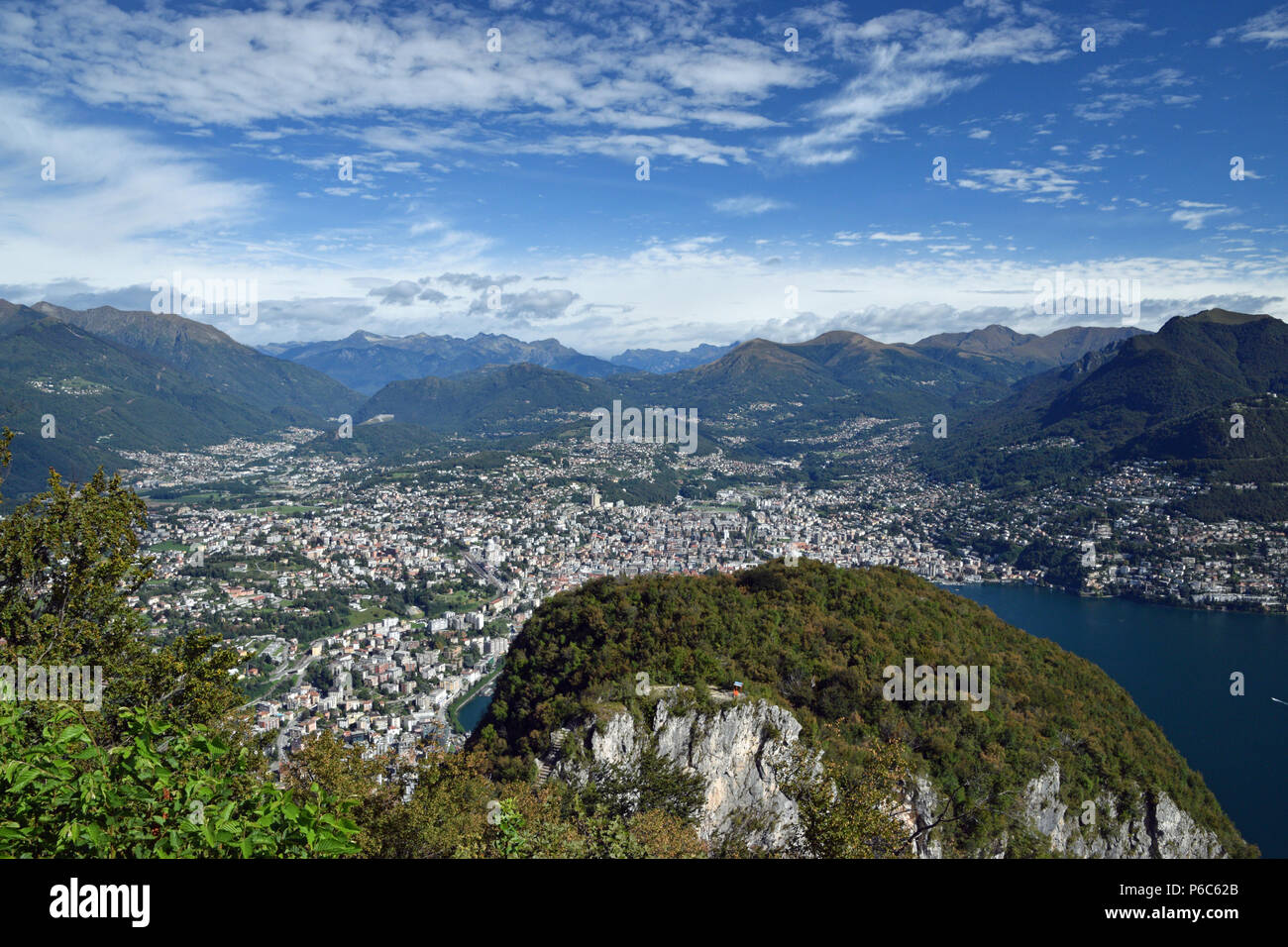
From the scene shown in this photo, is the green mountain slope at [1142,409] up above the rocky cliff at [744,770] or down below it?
above

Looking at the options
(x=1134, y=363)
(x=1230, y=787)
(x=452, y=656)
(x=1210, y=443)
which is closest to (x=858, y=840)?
(x=1230, y=787)

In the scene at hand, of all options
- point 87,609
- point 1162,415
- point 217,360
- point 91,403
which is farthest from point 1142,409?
point 217,360

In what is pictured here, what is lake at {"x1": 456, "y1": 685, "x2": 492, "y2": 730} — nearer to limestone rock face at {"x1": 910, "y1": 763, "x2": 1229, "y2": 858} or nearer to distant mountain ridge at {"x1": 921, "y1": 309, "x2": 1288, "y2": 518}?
limestone rock face at {"x1": 910, "y1": 763, "x2": 1229, "y2": 858}

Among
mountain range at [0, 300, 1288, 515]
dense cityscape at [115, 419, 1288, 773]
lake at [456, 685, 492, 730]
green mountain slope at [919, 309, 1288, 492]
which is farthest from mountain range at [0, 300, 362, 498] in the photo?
green mountain slope at [919, 309, 1288, 492]

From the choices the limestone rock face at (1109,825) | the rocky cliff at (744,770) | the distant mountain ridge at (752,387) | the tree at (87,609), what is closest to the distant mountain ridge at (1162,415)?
the distant mountain ridge at (752,387)

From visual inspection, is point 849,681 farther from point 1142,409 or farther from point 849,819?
point 1142,409

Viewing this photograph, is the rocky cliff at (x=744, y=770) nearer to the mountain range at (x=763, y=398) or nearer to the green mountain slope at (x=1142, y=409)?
the mountain range at (x=763, y=398)

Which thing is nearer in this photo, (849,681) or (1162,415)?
(849,681)
